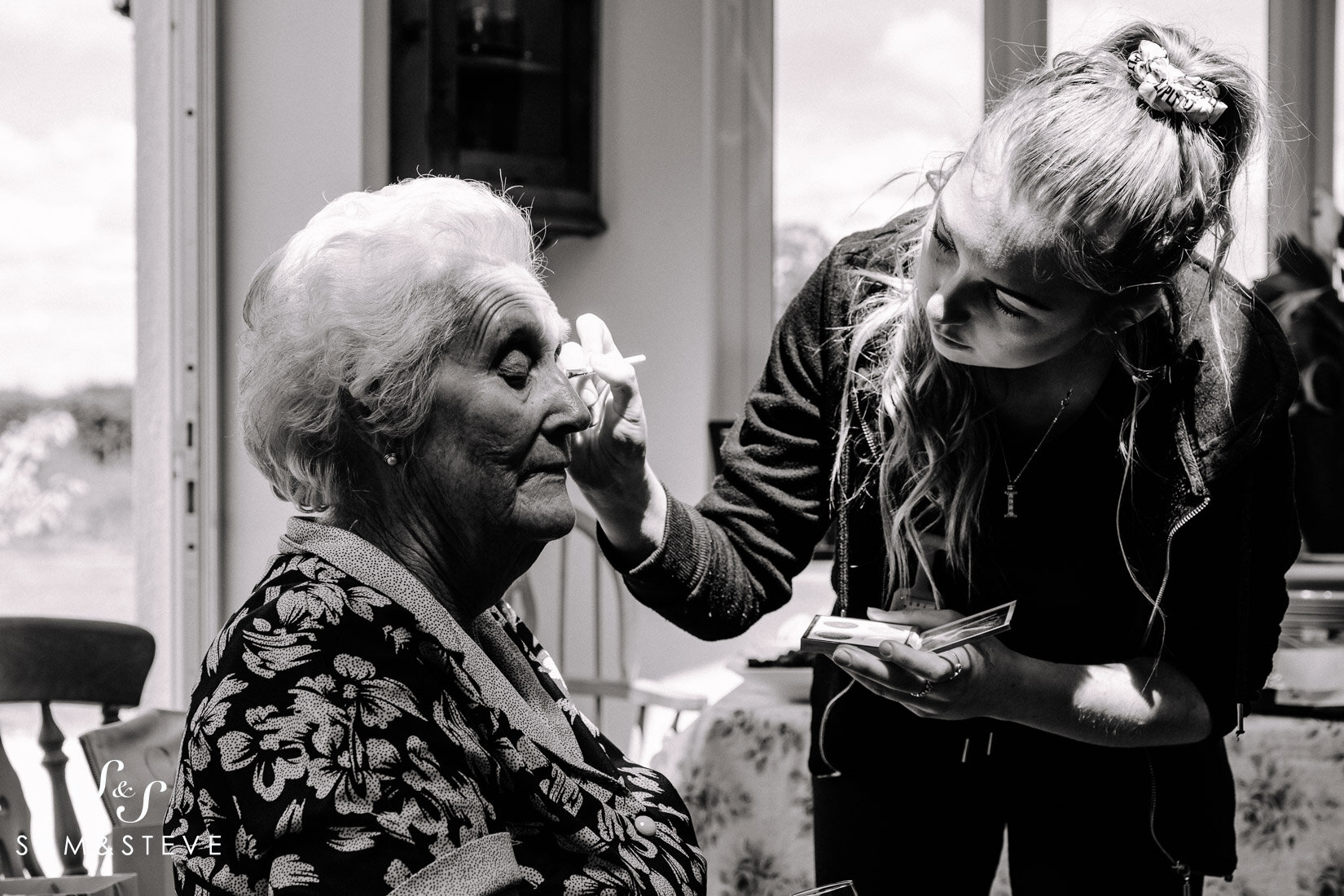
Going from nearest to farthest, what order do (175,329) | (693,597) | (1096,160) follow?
1. (1096,160)
2. (693,597)
3. (175,329)

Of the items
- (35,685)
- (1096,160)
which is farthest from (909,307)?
(35,685)

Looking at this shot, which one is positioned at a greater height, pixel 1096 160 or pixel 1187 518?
pixel 1096 160

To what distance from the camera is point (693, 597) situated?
4.29 ft

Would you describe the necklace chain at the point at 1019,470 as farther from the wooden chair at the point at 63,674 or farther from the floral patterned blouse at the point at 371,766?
the wooden chair at the point at 63,674

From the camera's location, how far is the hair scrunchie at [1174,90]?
1108mm

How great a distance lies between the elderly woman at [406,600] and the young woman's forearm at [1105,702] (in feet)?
1.26

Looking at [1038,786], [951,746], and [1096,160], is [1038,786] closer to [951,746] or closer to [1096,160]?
[951,746]

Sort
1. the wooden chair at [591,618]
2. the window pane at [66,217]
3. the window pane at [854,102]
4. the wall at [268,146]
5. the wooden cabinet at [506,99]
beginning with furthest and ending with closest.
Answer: the window pane at [854,102] → the wooden chair at [591,618] → the wooden cabinet at [506,99] → the window pane at [66,217] → the wall at [268,146]

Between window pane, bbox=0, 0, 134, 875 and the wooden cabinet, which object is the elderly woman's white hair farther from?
the wooden cabinet

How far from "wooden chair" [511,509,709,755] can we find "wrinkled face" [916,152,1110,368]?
2075mm

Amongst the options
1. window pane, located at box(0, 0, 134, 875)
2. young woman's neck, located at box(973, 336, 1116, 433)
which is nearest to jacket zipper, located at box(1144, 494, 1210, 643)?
young woman's neck, located at box(973, 336, 1116, 433)

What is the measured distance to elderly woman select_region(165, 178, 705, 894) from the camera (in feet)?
2.87

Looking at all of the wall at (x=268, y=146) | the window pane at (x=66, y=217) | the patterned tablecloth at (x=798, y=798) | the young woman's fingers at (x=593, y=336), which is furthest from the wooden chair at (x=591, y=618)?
the young woman's fingers at (x=593, y=336)

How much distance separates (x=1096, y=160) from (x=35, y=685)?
56.8 inches
